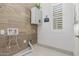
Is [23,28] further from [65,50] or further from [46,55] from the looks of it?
[65,50]

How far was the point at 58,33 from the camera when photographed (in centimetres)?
172

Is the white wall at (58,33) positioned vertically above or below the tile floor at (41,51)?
above

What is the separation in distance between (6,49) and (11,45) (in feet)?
0.27

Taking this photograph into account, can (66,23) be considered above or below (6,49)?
above

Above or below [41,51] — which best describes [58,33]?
above

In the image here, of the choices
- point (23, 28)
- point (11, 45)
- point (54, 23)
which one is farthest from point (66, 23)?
point (11, 45)

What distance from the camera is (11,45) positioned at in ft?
5.59

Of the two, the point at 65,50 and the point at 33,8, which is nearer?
the point at 65,50

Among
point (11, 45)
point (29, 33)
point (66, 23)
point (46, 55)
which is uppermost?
point (66, 23)

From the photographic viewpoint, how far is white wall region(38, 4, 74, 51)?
5.47 ft

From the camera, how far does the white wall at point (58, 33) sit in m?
1.67

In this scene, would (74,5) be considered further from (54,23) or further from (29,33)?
(29,33)

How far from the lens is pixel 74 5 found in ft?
5.64

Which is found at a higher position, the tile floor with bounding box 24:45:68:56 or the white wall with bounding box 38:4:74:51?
the white wall with bounding box 38:4:74:51
